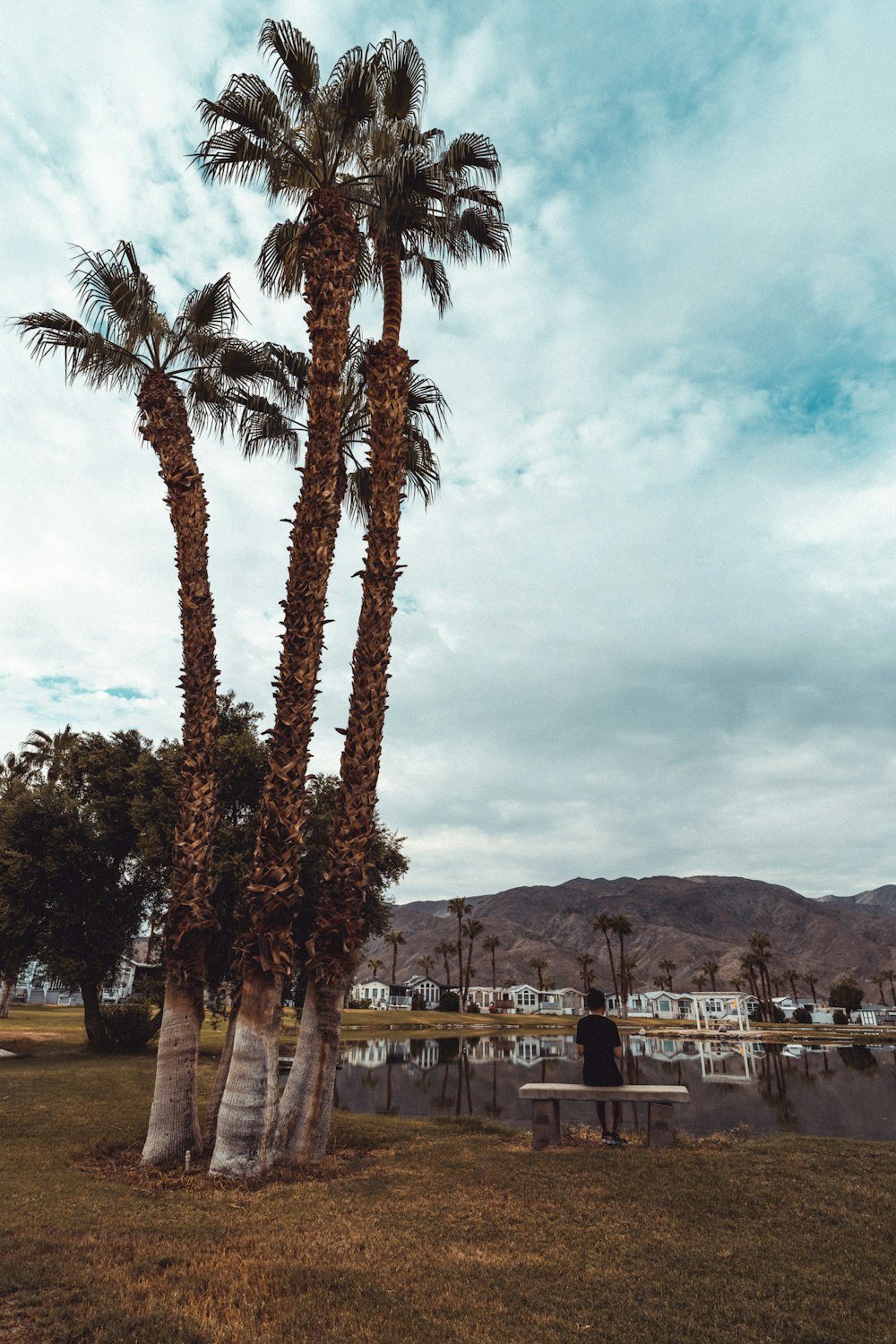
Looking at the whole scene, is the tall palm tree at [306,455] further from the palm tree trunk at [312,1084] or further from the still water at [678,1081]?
the still water at [678,1081]

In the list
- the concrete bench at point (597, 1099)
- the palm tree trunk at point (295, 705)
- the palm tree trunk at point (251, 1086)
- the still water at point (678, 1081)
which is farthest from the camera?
the still water at point (678, 1081)

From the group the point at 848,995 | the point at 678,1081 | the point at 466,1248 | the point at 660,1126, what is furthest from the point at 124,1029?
the point at 848,995

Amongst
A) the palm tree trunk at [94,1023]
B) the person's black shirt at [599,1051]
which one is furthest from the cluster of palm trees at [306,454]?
the palm tree trunk at [94,1023]

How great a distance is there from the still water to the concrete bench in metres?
3.31

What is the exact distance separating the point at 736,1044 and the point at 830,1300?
47759 mm

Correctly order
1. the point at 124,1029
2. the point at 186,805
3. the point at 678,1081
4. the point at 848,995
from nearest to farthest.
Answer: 1. the point at 186,805
2. the point at 678,1081
3. the point at 124,1029
4. the point at 848,995

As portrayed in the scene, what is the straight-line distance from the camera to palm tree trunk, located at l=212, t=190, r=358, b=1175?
356 inches

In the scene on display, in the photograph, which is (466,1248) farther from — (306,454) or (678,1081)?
(678,1081)

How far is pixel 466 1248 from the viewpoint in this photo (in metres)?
6.04

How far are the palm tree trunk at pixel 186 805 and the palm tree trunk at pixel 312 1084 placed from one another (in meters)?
1.27

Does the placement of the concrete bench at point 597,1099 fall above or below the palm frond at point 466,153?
below

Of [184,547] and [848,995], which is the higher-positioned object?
[184,547]

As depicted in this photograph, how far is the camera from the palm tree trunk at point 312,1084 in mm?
9445

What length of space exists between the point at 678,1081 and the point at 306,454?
804 inches
